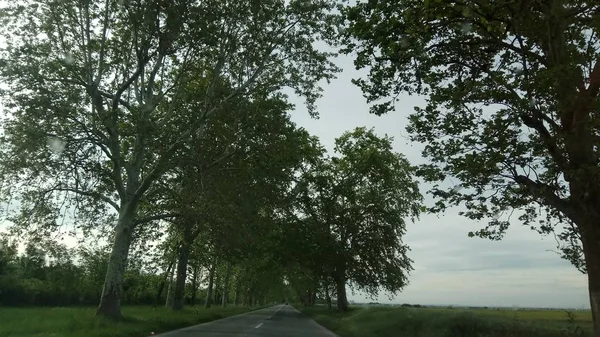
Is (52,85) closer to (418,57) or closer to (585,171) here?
(418,57)

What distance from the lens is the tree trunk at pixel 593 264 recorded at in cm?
1106

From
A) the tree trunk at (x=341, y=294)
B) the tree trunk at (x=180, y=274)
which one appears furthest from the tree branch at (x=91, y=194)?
the tree trunk at (x=341, y=294)

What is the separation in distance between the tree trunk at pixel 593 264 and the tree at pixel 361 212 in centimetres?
2639

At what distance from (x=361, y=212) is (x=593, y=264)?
28.8m

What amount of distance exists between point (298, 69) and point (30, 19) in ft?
37.6

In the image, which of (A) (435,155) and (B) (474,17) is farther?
(A) (435,155)

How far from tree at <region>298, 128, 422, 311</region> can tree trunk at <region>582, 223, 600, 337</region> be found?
2639 cm

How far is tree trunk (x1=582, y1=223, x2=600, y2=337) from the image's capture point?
436 inches

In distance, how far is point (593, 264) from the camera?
37.2ft

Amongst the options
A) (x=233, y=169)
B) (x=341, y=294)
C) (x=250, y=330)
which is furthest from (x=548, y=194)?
(x=341, y=294)

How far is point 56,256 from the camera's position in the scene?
21766mm

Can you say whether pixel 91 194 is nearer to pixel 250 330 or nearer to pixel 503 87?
pixel 250 330

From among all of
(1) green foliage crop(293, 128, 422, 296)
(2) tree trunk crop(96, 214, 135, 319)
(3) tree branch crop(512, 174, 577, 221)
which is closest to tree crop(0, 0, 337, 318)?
(2) tree trunk crop(96, 214, 135, 319)

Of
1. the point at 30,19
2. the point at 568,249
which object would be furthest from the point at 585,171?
the point at 30,19
